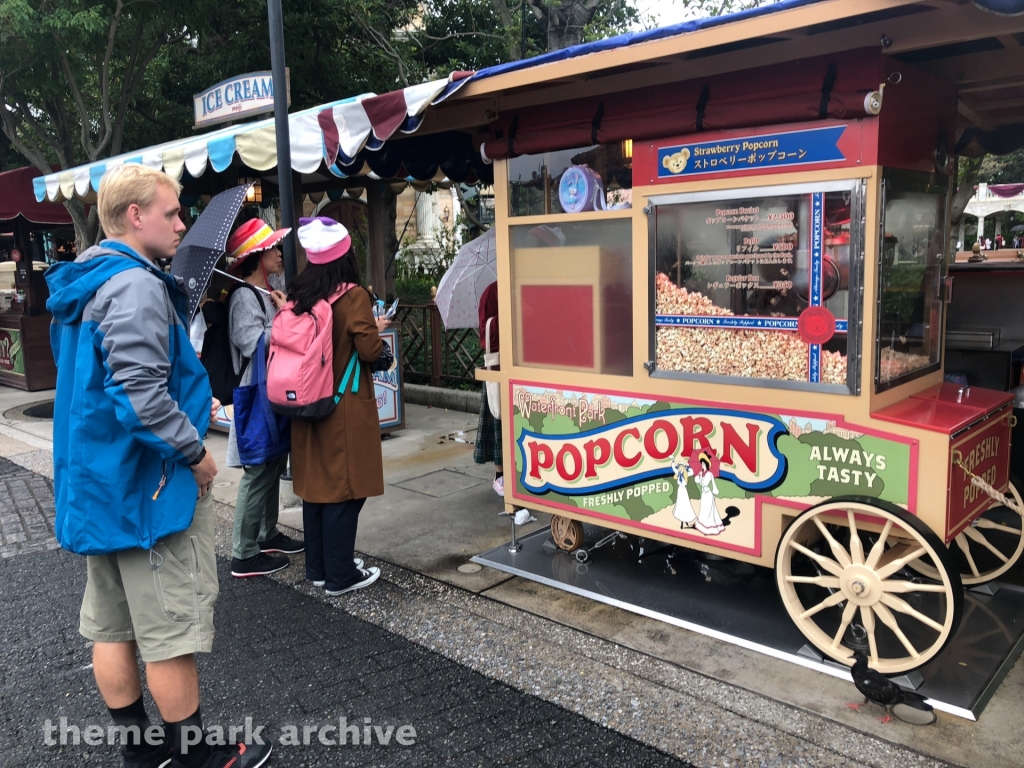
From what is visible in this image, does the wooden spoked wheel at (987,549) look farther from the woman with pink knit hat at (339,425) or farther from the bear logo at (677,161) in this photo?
the woman with pink knit hat at (339,425)

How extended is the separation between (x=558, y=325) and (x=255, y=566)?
216 centimetres

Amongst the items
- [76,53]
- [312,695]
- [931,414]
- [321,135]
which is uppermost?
[76,53]

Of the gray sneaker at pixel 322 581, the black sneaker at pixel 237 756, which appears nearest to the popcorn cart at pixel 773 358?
the gray sneaker at pixel 322 581

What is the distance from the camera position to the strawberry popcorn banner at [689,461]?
3.33 meters

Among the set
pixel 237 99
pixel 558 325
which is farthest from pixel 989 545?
pixel 237 99

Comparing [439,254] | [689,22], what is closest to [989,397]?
[689,22]

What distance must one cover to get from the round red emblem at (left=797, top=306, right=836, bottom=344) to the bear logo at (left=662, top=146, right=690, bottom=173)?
2.86 feet

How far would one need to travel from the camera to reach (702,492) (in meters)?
3.78

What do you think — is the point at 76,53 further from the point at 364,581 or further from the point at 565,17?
the point at 364,581

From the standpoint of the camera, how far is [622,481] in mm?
4082

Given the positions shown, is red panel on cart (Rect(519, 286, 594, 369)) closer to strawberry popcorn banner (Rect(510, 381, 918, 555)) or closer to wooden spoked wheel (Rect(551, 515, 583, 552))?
strawberry popcorn banner (Rect(510, 381, 918, 555))

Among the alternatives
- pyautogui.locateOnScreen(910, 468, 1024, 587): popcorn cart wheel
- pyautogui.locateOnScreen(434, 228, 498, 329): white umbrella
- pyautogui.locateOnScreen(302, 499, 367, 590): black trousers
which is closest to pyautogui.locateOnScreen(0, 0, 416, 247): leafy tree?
pyautogui.locateOnScreen(434, 228, 498, 329): white umbrella

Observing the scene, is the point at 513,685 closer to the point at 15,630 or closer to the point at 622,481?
the point at 622,481

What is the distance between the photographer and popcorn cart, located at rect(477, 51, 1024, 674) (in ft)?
10.5
